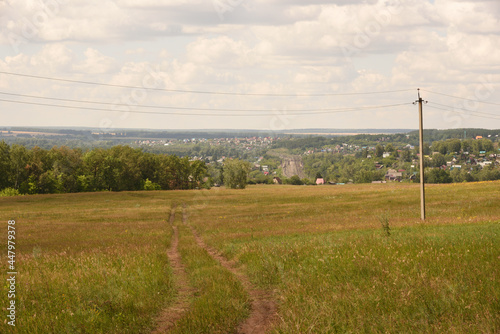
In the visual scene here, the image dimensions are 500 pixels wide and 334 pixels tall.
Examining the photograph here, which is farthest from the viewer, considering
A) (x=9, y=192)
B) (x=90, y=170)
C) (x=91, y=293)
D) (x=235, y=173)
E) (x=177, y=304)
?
(x=235, y=173)

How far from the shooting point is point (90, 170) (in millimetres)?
117438

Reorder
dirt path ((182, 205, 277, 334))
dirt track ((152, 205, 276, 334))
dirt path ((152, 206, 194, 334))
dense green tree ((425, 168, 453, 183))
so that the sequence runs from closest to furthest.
→ 1. dirt path ((182, 205, 277, 334))
2. dirt track ((152, 205, 276, 334))
3. dirt path ((152, 206, 194, 334))
4. dense green tree ((425, 168, 453, 183))

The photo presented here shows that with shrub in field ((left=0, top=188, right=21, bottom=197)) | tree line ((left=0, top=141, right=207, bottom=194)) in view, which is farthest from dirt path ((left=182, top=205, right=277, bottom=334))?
tree line ((left=0, top=141, right=207, bottom=194))

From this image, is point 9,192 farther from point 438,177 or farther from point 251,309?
point 438,177

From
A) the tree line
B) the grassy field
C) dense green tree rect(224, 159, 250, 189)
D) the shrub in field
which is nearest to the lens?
the grassy field

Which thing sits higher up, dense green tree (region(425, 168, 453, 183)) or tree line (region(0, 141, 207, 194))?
tree line (region(0, 141, 207, 194))

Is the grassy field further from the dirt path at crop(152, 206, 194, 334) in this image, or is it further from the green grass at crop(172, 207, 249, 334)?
the dirt path at crop(152, 206, 194, 334)

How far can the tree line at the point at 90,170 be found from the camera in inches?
4144

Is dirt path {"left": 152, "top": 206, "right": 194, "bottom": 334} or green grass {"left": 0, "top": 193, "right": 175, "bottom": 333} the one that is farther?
dirt path {"left": 152, "top": 206, "right": 194, "bottom": 334}

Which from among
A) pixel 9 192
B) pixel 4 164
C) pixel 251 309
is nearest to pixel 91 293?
pixel 251 309

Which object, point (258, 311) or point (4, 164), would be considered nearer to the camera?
point (258, 311)

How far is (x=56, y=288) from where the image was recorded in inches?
441

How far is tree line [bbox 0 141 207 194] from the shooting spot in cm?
10525

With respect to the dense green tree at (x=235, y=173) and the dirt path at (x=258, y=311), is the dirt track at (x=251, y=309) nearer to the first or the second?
the dirt path at (x=258, y=311)
